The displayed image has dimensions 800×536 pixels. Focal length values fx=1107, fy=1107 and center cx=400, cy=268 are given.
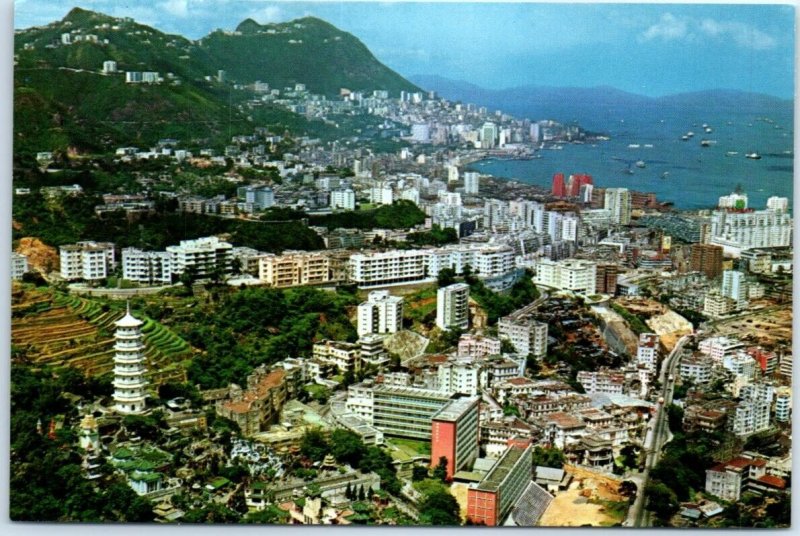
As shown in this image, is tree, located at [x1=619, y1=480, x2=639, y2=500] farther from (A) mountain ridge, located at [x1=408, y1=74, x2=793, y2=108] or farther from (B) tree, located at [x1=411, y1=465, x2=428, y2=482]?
(A) mountain ridge, located at [x1=408, y1=74, x2=793, y2=108]

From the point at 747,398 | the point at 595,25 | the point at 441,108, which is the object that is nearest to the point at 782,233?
the point at 747,398

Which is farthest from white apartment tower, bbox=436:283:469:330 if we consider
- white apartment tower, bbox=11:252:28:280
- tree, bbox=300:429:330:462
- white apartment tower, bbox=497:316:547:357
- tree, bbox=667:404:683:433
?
white apartment tower, bbox=11:252:28:280

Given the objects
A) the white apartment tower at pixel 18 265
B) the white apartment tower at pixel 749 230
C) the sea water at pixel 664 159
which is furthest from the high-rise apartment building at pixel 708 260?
the white apartment tower at pixel 18 265

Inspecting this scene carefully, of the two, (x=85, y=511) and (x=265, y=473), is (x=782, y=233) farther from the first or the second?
(x=85, y=511)

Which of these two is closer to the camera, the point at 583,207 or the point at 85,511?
the point at 85,511

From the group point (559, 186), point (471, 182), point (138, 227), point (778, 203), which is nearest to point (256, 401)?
point (138, 227)
